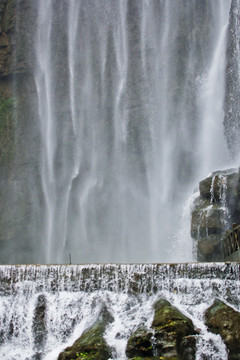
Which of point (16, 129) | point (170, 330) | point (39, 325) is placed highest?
point (16, 129)

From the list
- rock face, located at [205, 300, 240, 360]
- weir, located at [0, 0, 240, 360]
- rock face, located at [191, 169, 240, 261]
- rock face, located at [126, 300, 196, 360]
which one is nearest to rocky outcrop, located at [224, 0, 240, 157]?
weir, located at [0, 0, 240, 360]

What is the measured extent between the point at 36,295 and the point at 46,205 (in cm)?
1895

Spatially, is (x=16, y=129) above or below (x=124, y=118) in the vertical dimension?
below

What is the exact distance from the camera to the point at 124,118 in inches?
1441

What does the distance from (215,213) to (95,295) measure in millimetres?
7805

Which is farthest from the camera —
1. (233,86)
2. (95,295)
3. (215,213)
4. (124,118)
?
(124,118)

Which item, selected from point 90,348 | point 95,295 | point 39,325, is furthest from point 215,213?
point 90,348

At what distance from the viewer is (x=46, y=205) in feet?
→ 118

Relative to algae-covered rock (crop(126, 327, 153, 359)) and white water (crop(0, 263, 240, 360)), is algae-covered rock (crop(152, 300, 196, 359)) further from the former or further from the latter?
white water (crop(0, 263, 240, 360))

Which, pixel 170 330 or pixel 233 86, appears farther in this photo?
pixel 233 86

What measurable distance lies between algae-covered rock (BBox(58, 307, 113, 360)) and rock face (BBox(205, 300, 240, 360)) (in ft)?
10.5

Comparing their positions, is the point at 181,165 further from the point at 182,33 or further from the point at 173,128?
the point at 182,33

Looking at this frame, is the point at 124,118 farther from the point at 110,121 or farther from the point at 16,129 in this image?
the point at 16,129

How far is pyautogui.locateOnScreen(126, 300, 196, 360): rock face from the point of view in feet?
42.1
